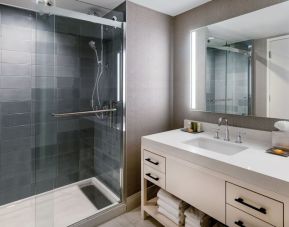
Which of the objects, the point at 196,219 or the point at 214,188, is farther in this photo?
the point at 196,219

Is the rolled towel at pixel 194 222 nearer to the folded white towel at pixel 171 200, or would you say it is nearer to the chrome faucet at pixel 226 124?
the folded white towel at pixel 171 200

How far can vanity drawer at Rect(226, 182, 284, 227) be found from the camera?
3.49 ft

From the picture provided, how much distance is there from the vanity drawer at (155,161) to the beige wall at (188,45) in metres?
0.76

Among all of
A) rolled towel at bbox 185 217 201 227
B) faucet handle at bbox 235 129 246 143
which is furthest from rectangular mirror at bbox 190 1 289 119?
rolled towel at bbox 185 217 201 227

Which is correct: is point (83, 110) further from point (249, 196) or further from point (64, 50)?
point (249, 196)

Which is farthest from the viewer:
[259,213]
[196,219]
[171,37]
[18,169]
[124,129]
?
[171,37]

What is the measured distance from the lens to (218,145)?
71.5 inches

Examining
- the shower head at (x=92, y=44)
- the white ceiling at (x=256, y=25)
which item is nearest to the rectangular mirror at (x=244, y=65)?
the white ceiling at (x=256, y=25)

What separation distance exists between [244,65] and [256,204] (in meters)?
1.18

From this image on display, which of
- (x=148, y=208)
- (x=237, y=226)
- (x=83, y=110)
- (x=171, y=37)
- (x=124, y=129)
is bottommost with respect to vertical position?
(x=148, y=208)

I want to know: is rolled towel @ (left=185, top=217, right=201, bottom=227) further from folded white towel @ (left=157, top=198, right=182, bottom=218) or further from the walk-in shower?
the walk-in shower

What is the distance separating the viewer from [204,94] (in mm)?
2172

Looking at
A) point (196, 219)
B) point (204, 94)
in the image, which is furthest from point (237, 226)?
Answer: point (204, 94)

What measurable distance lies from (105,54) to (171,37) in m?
0.85
